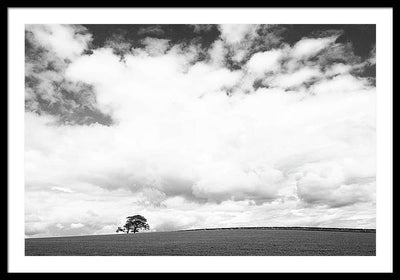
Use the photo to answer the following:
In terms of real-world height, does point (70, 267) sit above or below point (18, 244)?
below

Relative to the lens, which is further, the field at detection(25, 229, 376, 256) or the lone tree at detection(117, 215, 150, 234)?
the lone tree at detection(117, 215, 150, 234)

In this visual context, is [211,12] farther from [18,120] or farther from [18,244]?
[18,244]

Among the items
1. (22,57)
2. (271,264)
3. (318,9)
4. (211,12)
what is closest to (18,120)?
(22,57)

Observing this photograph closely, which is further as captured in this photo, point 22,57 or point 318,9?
point 22,57

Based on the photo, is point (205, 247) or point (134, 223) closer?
point (205, 247)

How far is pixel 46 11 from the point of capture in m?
10.4

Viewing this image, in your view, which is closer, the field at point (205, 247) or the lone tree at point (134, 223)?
the field at point (205, 247)

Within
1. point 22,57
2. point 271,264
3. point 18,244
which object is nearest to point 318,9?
point 271,264

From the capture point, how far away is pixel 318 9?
10289 millimetres

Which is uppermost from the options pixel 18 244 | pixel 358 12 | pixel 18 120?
pixel 358 12
